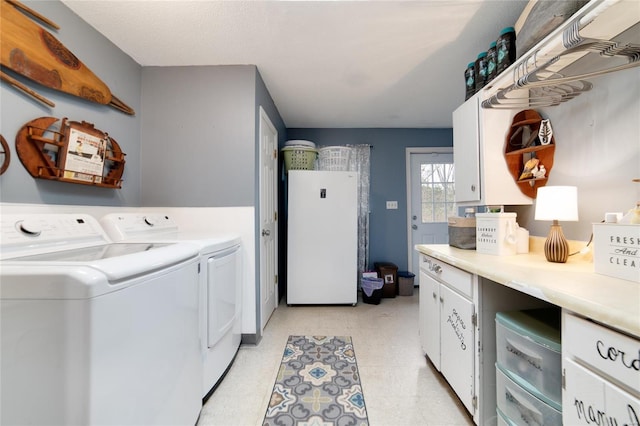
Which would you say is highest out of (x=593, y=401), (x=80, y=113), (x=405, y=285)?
(x=80, y=113)

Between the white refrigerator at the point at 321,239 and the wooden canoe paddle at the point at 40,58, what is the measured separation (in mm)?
1833

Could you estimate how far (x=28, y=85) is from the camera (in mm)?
1293

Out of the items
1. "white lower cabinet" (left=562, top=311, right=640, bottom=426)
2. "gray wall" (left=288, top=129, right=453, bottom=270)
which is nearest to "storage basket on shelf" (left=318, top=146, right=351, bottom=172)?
"gray wall" (left=288, top=129, right=453, bottom=270)

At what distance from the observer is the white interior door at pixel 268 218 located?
2.30 meters

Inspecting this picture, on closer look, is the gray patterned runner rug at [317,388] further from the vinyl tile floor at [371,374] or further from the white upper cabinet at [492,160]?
the white upper cabinet at [492,160]

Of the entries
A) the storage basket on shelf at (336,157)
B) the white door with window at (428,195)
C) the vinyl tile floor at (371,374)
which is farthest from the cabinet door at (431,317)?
the white door with window at (428,195)

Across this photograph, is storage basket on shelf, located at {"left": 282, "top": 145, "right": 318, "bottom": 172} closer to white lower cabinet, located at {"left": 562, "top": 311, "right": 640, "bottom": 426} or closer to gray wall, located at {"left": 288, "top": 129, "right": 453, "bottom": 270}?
gray wall, located at {"left": 288, "top": 129, "right": 453, "bottom": 270}

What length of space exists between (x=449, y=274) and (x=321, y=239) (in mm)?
1718

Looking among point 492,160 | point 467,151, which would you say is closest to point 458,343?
point 492,160

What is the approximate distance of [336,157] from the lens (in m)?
3.27

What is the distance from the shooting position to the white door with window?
3732 millimetres

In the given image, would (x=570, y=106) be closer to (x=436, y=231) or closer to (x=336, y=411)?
(x=336, y=411)

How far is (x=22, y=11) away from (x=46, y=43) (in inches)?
5.3

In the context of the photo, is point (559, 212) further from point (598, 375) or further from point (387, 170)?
point (387, 170)
